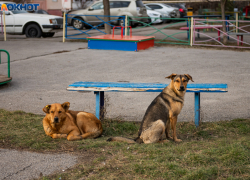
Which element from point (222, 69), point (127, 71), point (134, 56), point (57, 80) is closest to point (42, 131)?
point (57, 80)

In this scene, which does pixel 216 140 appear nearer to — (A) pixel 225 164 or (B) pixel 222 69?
(A) pixel 225 164

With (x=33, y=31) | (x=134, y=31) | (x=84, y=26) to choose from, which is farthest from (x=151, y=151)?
(x=84, y=26)

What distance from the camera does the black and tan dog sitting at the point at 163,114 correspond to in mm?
4258

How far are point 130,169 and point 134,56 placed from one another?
28.6 feet

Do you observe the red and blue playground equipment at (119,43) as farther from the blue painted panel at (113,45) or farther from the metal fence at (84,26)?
the metal fence at (84,26)

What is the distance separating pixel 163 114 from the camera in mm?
4332

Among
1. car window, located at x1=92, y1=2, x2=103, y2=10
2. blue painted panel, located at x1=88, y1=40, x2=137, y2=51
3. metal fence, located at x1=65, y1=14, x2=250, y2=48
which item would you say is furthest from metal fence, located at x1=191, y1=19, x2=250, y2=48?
car window, located at x1=92, y1=2, x2=103, y2=10

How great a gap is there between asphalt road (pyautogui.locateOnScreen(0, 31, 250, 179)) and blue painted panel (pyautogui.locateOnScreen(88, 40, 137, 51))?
17.6 inches

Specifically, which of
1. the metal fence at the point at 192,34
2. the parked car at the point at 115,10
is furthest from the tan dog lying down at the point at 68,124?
the parked car at the point at 115,10

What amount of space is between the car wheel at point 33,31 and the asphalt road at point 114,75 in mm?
2184

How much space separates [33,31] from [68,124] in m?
14.0

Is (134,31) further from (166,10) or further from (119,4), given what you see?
(166,10)

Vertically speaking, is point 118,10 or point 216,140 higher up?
point 118,10

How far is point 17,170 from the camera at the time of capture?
3529 mm
